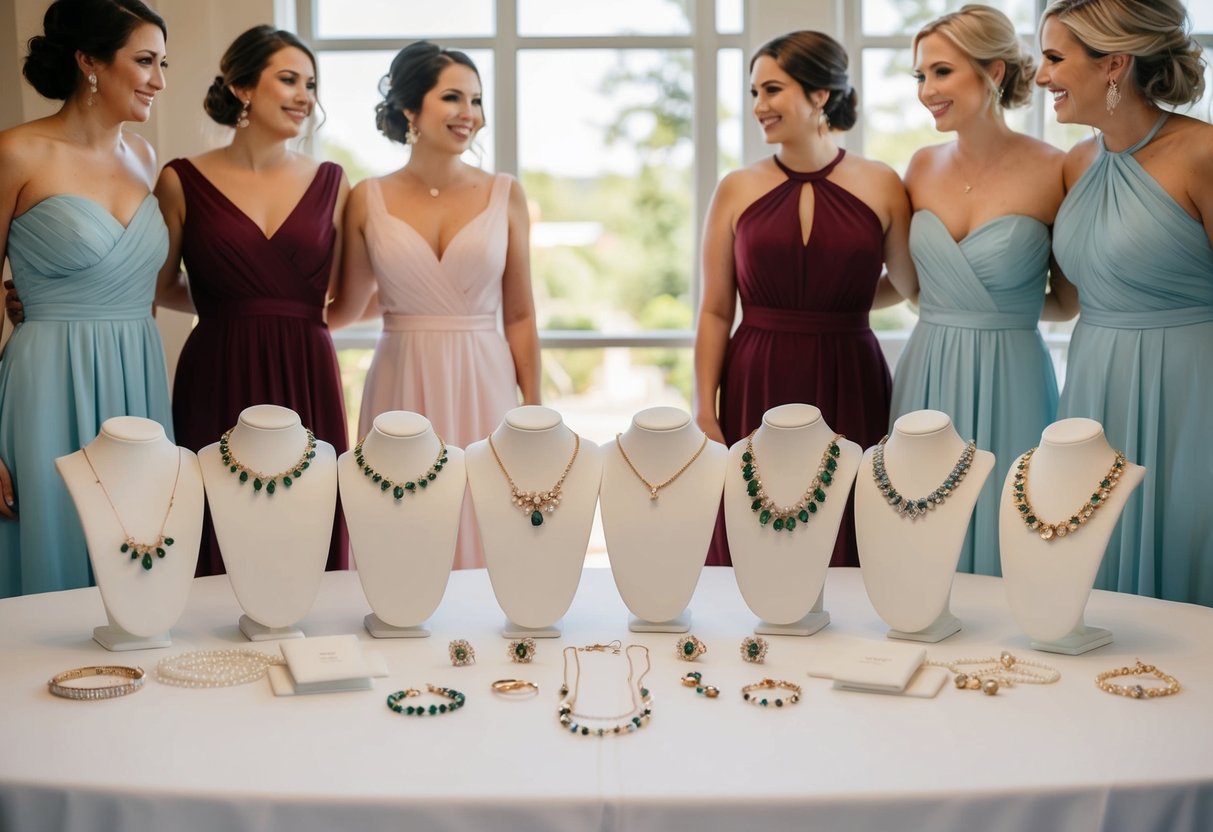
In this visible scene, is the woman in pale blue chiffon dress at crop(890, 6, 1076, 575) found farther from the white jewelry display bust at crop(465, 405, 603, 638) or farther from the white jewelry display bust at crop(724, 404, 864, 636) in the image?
the white jewelry display bust at crop(465, 405, 603, 638)

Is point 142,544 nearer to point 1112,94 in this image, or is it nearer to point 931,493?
point 931,493

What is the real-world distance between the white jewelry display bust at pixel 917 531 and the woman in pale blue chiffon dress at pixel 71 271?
189cm

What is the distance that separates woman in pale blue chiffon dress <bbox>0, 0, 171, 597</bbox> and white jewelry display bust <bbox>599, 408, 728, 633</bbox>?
1468 millimetres

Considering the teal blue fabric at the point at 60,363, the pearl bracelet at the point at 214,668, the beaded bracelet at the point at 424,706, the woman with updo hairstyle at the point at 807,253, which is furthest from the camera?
the woman with updo hairstyle at the point at 807,253

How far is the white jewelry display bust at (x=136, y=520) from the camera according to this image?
6.81 feet

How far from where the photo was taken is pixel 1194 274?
9.20ft

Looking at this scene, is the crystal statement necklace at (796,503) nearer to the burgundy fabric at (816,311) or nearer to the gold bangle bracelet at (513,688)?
the gold bangle bracelet at (513,688)

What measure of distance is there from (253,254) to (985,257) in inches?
74.5

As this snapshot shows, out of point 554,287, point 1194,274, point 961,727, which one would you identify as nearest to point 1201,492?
point 1194,274

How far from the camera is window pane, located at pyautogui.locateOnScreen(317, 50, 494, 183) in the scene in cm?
411

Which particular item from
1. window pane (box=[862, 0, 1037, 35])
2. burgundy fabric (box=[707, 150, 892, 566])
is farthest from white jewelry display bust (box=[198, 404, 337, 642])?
window pane (box=[862, 0, 1037, 35])

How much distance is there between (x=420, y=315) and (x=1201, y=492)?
2.04 metres

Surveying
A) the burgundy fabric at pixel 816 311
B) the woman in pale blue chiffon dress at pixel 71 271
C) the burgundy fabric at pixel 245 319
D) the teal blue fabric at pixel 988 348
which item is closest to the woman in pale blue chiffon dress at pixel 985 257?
the teal blue fabric at pixel 988 348

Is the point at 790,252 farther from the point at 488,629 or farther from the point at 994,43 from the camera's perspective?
the point at 488,629
